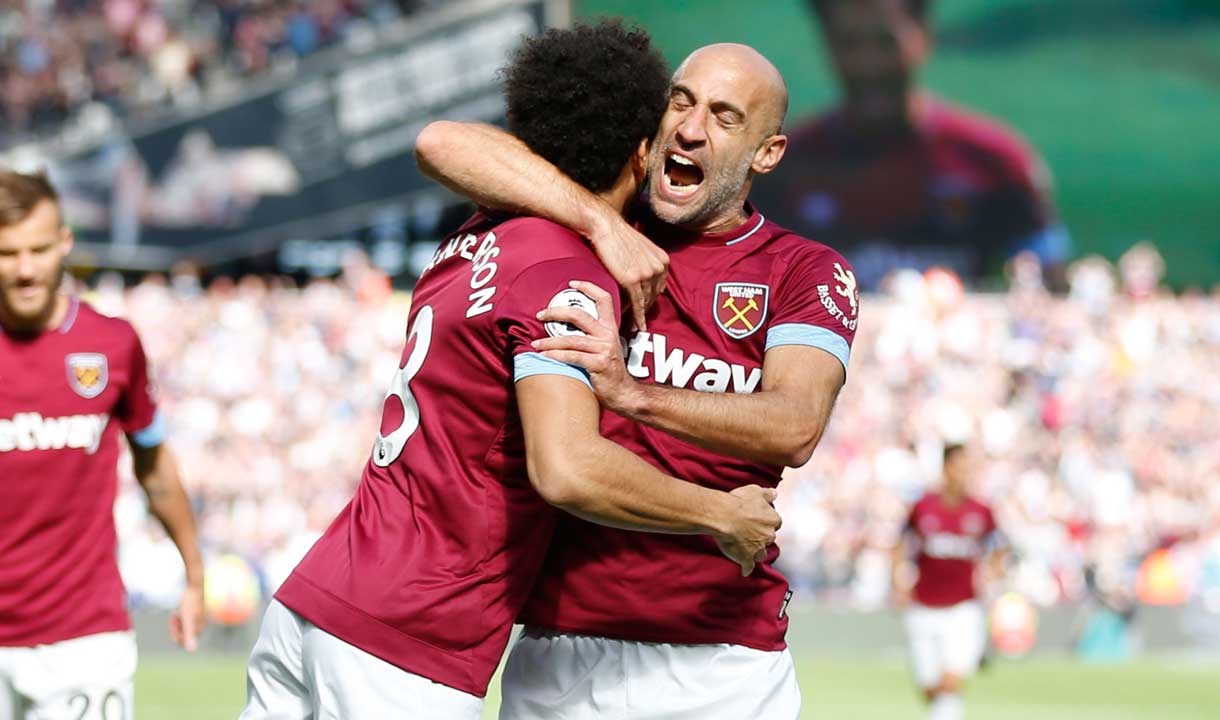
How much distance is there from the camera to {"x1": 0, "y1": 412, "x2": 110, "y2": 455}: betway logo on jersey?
5617 mm

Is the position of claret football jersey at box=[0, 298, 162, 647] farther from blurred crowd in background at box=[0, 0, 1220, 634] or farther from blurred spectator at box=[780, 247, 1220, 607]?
blurred spectator at box=[780, 247, 1220, 607]

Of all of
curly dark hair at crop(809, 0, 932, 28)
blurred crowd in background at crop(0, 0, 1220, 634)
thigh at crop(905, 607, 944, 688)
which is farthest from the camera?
curly dark hair at crop(809, 0, 932, 28)

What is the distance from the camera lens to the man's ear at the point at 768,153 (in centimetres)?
473

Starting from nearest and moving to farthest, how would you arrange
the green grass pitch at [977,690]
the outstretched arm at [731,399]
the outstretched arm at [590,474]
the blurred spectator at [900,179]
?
1. the outstretched arm at [590,474]
2. the outstretched arm at [731,399]
3. the green grass pitch at [977,690]
4. the blurred spectator at [900,179]

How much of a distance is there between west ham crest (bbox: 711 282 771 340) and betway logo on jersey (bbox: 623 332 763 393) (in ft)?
0.32

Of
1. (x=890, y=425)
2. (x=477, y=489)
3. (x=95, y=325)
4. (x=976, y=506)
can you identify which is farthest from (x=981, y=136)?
(x=477, y=489)

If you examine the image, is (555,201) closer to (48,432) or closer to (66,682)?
(48,432)

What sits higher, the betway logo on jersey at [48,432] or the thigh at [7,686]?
the betway logo on jersey at [48,432]

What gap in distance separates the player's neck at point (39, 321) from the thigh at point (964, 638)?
866 centimetres

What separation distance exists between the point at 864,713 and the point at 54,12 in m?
19.8

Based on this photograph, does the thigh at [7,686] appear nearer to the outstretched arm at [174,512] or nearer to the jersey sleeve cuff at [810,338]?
the outstretched arm at [174,512]

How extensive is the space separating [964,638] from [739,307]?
9.19 m

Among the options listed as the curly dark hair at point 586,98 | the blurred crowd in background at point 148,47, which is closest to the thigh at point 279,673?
the curly dark hair at point 586,98

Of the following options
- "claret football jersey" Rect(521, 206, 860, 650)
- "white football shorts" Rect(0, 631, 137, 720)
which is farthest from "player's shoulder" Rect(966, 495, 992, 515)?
"claret football jersey" Rect(521, 206, 860, 650)
